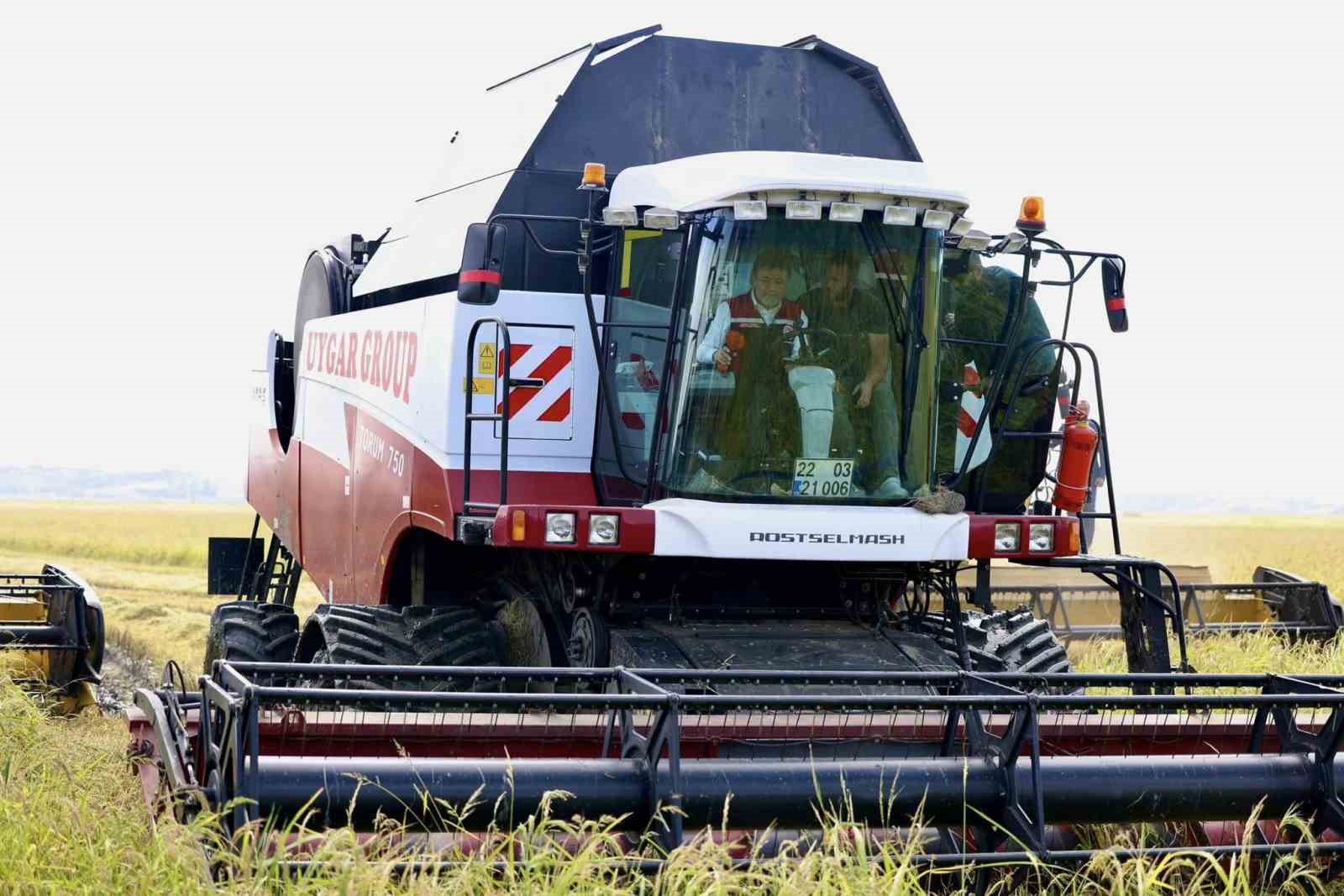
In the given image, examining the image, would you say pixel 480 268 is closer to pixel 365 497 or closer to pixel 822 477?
pixel 822 477

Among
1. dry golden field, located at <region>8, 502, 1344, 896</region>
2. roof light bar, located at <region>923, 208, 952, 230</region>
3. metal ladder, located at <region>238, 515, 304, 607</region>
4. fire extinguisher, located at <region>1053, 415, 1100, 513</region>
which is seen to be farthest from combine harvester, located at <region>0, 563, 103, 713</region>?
roof light bar, located at <region>923, 208, 952, 230</region>

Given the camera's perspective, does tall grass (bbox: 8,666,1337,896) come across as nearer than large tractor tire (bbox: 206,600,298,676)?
Yes

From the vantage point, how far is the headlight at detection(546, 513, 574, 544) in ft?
19.3

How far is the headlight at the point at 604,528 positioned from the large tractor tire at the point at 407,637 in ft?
3.38

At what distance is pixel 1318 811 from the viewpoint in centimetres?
459

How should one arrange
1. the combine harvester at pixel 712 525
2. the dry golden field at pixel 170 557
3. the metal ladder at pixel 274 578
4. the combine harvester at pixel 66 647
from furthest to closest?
the dry golden field at pixel 170 557
the metal ladder at pixel 274 578
the combine harvester at pixel 66 647
the combine harvester at pixel 712 525

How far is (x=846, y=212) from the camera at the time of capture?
583 cm

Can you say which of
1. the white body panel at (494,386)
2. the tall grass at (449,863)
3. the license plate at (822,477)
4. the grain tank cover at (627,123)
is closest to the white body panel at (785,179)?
the white body panel at (494,386)

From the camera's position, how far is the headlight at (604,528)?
232 inches

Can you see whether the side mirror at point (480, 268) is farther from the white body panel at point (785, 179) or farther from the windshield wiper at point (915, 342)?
the windshield wiper at point (915, 342)

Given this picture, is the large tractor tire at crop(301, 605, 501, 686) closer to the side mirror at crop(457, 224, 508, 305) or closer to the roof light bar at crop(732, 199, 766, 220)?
the side mirror at crop(457, 224, 508, 305)

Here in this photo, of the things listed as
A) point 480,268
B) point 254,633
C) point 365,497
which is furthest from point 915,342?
point 254,633

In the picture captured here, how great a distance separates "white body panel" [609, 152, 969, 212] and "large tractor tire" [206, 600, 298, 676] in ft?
9.28

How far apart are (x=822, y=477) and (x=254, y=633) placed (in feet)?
9.92
